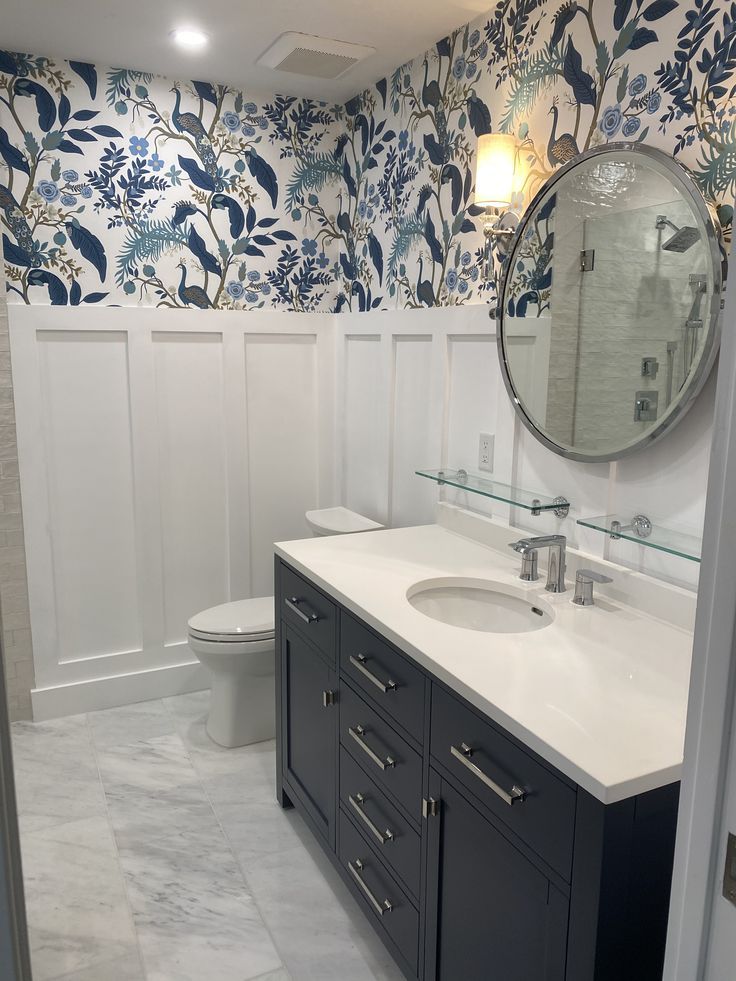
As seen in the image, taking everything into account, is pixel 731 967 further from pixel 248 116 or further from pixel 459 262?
pixel 248 116

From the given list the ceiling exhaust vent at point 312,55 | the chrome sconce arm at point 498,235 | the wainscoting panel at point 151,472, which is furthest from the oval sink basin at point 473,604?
the ceiling exhaust vent at point 312,55

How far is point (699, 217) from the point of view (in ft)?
5.28

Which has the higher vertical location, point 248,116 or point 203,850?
point 248,116

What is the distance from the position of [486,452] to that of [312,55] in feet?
4.78

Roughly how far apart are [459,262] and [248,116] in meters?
1.18

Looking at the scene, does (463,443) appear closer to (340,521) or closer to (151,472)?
(340,521)

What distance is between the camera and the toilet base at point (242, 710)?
2.84 metres

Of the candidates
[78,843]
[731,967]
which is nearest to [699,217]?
[731,967]

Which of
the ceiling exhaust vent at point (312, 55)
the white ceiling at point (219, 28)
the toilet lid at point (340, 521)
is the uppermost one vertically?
the white ceiling at point (219, 28)

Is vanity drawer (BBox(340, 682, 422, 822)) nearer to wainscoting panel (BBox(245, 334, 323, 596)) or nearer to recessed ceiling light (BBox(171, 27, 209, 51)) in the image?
wainscoting panel (BBox(245, 334, 323, 596))

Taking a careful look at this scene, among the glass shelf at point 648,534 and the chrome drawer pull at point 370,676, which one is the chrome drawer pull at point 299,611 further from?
the glass shelf at point 648,534

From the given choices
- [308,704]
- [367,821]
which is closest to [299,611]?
[308,704]

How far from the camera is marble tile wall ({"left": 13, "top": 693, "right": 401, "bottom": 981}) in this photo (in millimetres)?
1932

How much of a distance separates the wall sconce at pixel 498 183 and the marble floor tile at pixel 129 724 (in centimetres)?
214
